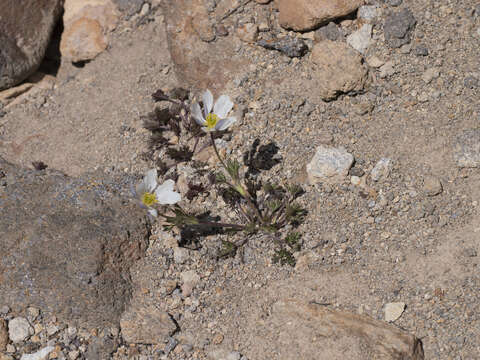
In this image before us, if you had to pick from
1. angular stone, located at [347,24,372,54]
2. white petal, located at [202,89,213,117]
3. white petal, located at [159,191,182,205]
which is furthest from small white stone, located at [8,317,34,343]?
angular stone, located at [347,24,372,54]

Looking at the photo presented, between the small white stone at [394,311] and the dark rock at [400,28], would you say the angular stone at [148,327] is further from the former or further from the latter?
the dark rock at [400,28]

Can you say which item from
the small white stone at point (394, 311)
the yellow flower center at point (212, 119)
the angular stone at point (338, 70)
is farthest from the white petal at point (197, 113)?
the small white stone at point (394, 311)

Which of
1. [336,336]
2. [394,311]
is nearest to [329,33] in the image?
[394,311]

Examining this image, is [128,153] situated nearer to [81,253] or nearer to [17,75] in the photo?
[81,253]

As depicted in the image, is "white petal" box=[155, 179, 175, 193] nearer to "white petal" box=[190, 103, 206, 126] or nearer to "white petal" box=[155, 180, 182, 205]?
"white petal" box=[155, 180, 182, 205]

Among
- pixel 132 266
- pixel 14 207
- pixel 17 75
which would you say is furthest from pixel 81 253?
pixel 17 75
